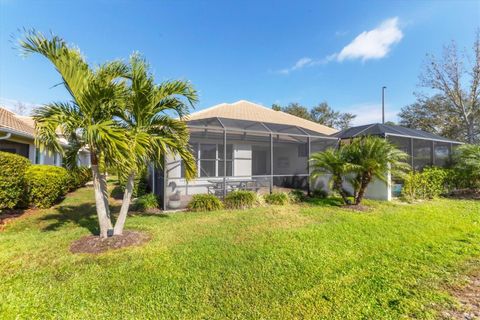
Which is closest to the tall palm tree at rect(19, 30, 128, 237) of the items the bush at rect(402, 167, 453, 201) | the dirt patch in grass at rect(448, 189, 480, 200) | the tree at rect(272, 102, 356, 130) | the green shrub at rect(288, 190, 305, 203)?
the green shrub at rect(288, 190, 305, 203)

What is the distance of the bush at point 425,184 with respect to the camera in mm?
10039

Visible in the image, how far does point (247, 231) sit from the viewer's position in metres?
5.52

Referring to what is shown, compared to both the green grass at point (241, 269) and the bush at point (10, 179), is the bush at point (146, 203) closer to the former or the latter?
the green grass at point (241, 269)

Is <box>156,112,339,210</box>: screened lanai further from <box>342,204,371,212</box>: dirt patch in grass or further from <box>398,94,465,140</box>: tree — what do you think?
<box>398,94,465,140</box>: tree

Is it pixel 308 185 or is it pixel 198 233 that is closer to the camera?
pixel 198 233

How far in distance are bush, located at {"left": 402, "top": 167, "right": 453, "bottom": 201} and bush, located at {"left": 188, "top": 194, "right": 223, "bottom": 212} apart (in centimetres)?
863

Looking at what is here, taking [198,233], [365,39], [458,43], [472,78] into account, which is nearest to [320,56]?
[365,39]

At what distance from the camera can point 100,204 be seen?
4.66m

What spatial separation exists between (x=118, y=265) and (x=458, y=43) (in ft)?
88.1

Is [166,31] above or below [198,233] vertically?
above

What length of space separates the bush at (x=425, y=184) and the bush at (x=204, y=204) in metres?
8.63

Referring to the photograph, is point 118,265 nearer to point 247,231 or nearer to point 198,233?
point 198,233

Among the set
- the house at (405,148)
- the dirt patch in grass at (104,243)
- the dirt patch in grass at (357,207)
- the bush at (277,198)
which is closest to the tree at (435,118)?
the house at (405,148)

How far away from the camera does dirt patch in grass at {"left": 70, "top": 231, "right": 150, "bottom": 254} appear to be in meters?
4.29
